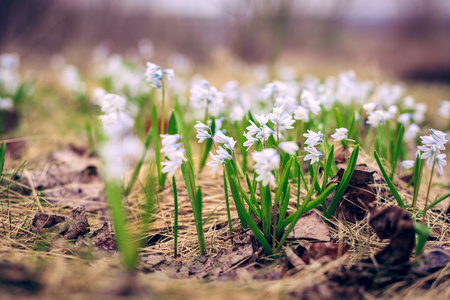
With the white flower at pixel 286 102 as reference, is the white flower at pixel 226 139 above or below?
below

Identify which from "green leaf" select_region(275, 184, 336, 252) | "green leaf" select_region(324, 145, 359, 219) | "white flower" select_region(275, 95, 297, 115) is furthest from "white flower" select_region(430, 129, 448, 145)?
"white flower" select_region(275, 95, 297, 115)

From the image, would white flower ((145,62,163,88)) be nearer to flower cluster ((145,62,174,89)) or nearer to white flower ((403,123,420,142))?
flower cluster ((145,62,174,89))

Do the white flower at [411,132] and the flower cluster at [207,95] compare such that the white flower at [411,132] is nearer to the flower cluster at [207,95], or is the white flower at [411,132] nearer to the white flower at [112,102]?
the flower cluster at [207,95]

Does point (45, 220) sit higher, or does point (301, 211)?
point (301, 211)

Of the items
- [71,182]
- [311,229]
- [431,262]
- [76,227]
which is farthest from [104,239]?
[431,262]

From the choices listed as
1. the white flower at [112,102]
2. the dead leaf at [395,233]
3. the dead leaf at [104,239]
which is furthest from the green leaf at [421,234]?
the white flower at [112,102]

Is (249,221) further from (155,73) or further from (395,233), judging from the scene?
(155,73)

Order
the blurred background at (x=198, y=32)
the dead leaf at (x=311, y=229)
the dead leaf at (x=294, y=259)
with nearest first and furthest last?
the dead leaf at (x=294, y=259)
the dead leaf at (x=311, y=229)
the blurred background at (x=198, y=32)
